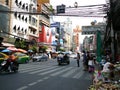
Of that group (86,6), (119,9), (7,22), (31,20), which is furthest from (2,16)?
(119,9)

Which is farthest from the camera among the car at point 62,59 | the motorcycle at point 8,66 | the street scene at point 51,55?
the car at point 62,59

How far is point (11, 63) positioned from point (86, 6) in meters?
6.77

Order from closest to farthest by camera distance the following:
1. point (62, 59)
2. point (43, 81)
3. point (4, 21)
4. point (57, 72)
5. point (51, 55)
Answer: point (43, 81), point (57, 72), point (62, 59), point (4, 21), point (51, 55)

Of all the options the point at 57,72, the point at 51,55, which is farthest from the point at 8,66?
the point at 51,55

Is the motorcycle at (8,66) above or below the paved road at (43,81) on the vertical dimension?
above

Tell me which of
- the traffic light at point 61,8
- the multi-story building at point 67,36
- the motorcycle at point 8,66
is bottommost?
the motorcycle at point 8,66

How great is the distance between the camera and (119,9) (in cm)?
1087

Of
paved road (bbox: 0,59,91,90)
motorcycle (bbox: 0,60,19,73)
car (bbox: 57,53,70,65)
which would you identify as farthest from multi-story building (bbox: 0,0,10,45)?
paved road (bbox: 0,59,91,90)

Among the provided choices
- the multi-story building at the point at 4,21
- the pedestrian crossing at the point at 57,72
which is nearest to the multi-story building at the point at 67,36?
the multi-story building at the point at 4,21

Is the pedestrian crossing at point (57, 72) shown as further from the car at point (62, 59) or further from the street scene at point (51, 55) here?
the car at point (62, 59)

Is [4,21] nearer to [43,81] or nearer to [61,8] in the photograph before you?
[61,8]

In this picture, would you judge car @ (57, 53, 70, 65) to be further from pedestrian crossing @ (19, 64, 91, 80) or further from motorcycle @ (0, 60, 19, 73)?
motorcycle @ (0, 60, 19, 73)

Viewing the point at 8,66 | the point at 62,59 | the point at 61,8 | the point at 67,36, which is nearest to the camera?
the point at 8,66

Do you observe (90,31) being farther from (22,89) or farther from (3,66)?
(22,89)
